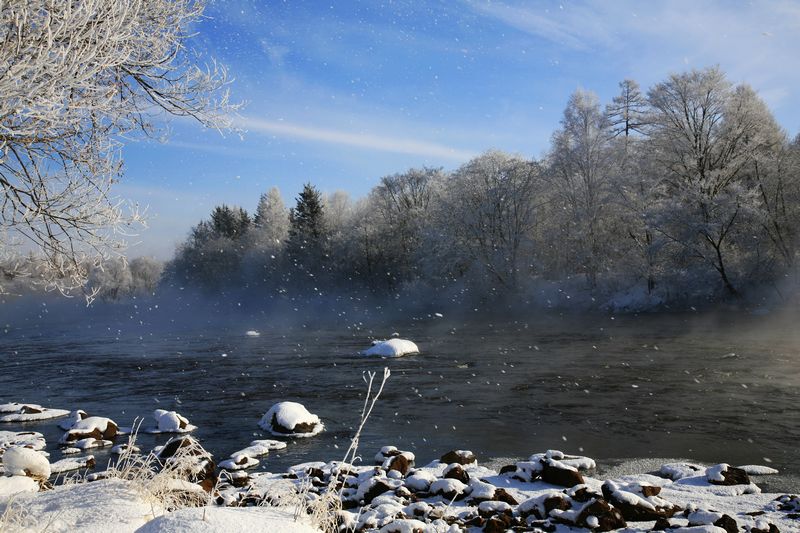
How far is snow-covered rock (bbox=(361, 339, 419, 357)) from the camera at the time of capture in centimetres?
2294

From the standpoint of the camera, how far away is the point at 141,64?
8.76 metres

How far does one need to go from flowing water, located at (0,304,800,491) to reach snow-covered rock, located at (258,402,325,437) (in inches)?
12.1

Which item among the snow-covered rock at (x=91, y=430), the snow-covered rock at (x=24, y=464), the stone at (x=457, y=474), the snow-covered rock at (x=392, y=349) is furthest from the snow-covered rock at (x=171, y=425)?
the snow-covered rock at (x=392, y=349)

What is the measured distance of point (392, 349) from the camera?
75.7 ft

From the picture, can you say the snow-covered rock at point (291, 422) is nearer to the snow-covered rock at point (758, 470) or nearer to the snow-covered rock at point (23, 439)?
the snow-covered rock at point (23, 439)

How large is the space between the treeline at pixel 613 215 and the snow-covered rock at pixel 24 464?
Result: 3225 cm

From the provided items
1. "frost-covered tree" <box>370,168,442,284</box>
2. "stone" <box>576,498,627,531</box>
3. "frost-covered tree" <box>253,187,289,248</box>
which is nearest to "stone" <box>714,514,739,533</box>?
"stone" <box>576,498,627,531</box>

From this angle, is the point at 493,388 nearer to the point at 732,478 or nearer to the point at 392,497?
the point at 732,478

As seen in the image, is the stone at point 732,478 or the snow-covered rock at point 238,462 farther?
the snow-covered rock at point 238,462

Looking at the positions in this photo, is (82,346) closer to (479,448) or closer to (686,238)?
(479,448)

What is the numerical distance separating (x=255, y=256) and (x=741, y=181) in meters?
57.2

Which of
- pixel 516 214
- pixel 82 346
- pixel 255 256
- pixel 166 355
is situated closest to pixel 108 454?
pixel 166 355

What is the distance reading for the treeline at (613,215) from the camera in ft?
108

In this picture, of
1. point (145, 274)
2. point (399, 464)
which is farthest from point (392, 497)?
point (145, 274)
